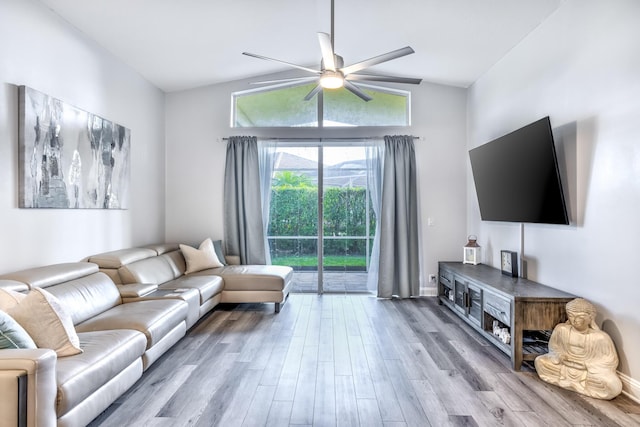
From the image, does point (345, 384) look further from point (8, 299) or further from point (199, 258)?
point (199, 258)

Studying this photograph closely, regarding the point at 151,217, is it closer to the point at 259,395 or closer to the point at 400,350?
the point at 259,395

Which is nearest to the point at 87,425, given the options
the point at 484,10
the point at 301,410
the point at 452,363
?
the point at 301,410

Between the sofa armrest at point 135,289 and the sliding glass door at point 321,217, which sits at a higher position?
the sliding glass door at point 321,217

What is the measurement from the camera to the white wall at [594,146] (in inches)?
96.7

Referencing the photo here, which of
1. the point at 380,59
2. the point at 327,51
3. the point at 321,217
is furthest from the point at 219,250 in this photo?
the point at 380,59

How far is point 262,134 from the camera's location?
5.52 m

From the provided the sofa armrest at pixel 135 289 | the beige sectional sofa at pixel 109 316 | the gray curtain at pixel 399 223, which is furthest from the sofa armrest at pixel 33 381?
the gray curtain at pixel 399 223

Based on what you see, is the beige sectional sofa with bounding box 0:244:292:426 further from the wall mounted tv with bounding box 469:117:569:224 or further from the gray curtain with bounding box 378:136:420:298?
the wall mounted tv with bounding box 469:117:569:224

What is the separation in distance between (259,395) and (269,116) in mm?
4148

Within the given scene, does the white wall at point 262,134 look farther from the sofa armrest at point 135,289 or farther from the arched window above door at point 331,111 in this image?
the sofa armrest at point 135,289

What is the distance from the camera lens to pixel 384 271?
5.20 metres

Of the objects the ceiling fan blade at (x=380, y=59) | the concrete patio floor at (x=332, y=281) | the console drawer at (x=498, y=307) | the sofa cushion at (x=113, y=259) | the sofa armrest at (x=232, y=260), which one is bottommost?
the concrete patio floor at (x=332, y=281)

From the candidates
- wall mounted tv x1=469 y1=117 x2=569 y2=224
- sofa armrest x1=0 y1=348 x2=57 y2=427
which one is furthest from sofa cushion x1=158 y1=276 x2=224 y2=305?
wall mounted tv x1=469 y1=117 x2=569 y2=224

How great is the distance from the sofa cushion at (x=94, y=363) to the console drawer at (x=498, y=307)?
286 cm
